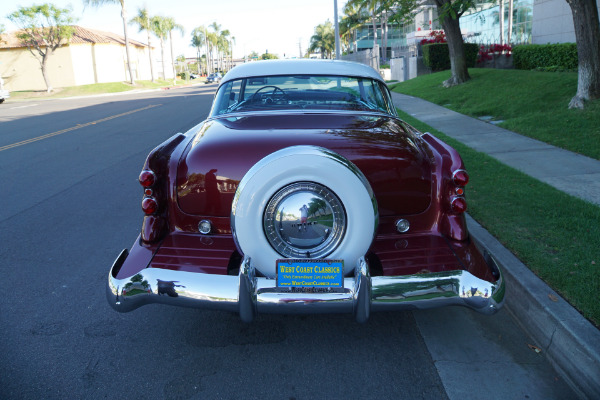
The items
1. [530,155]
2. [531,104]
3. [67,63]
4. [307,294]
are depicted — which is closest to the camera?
[307,294]

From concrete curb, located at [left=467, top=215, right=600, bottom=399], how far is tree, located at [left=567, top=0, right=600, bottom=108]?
25.3 ft

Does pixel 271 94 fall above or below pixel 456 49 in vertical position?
below

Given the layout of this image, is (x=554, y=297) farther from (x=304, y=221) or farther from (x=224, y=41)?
(x=224, y=41)

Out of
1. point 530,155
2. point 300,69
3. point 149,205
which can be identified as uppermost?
point 300,69

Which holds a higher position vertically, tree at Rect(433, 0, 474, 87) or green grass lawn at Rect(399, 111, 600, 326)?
tree at Rect(433, 0, 474, 87)

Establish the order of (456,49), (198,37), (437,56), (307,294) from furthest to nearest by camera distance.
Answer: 1. (198,37)
2. (437,56)
3. (456,49)
4. (307,294)

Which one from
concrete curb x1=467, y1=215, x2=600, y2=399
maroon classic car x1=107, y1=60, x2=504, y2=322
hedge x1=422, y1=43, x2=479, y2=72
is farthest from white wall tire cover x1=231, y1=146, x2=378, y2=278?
hedge x1=422, y1=43, x2=479, y2=72

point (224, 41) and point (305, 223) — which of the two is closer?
point (305, 223)

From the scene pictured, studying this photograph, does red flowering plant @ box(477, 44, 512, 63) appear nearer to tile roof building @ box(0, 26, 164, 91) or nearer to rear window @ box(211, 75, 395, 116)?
rear window @ box(211, 75, 395, 116)

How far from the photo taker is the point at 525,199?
18.4 ft

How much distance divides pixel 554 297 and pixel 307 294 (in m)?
1.74

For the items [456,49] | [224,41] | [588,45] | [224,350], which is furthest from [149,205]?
[224,41]

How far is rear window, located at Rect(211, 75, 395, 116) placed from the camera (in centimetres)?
457

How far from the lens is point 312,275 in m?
2.73
